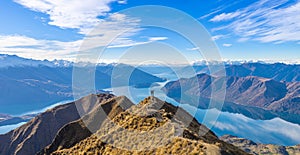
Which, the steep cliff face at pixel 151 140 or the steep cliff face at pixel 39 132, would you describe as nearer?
the steep cliff face at pixel 151 140

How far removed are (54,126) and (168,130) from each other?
548 feet

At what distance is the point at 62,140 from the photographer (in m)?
95.4

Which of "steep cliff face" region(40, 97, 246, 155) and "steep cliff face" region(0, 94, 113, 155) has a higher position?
"steep cliff face" region(40, 97, 246, 155)

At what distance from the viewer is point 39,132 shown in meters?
183

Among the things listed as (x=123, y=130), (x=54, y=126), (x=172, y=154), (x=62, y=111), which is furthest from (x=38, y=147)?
(x=172, y=154)

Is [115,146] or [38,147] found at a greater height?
[115,146]

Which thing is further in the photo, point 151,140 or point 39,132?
point 39,132

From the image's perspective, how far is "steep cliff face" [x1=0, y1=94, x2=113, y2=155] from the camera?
174 metres

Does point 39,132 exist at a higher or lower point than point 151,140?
lower

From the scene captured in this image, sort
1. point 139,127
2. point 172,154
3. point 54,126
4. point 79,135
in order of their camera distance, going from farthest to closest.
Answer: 1. point 54,126
2. point 79,135
3. point 139,127
4. point 172,154

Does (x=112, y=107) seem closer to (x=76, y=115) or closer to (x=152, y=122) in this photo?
(x=152, y=122)

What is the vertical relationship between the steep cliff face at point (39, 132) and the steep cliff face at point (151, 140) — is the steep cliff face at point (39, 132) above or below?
below

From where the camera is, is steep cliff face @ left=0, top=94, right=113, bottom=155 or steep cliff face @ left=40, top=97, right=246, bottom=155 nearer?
steep cliff face @ left=40, top=97, right=246, bottom=155

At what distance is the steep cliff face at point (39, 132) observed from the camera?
174 meters
